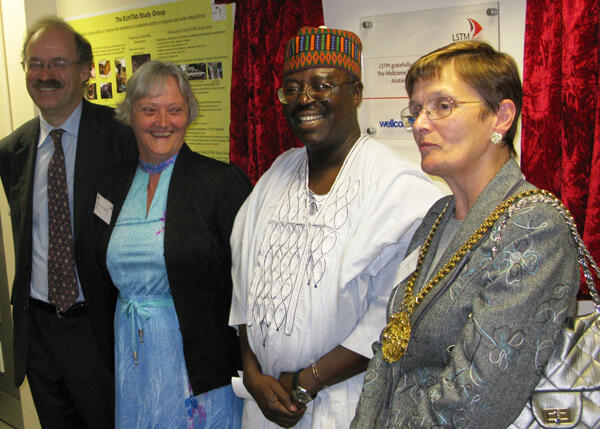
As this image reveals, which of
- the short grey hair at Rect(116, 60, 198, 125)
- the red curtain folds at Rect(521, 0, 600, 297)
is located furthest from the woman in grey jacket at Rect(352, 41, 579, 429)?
the short grey hair at Rect(116, 60, 198, 125)

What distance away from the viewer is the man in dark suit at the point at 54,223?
97.9 inches

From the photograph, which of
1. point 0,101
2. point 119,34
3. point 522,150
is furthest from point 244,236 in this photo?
point 0,101

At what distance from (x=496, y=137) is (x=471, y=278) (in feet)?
1.06

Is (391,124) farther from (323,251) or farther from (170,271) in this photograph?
(170,271)

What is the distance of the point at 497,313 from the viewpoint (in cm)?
104

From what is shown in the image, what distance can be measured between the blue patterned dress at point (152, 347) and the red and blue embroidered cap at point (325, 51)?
2.54ft

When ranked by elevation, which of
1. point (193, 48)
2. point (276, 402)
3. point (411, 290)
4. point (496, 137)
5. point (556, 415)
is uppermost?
point (193, 48)

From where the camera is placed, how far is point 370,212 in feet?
5.42

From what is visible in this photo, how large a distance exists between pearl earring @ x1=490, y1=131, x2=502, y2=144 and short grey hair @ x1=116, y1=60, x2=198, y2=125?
1.36m

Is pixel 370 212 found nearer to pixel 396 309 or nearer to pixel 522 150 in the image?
pixel 396 309

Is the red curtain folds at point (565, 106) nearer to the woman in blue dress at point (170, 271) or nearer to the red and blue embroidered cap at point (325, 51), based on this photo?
the red and blue embroidered cap at point (325, 51)

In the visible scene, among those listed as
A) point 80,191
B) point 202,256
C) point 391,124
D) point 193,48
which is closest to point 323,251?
point 202,256

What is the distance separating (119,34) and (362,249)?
282 centimetres

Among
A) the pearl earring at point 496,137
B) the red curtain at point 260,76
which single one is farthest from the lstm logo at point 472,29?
the pearl earring at point 496,137
